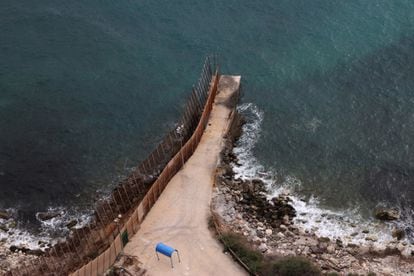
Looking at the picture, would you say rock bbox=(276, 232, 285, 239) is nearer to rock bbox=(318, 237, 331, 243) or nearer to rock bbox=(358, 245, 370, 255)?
rock bbox=(318, 237, 331, 243)

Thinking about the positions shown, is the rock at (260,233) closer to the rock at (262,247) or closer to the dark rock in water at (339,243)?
the rock at (262,247)

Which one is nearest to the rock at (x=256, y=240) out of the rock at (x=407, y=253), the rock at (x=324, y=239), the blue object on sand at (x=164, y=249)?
the rock at (x=324, y=239)

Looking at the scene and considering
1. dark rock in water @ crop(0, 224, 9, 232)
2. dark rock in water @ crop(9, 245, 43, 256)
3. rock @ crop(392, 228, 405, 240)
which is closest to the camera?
dark rock in water @ crop(9, 245, 43, 256)

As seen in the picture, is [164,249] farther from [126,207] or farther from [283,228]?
[283,228]

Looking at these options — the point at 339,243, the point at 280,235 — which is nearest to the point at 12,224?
the point at 280,235

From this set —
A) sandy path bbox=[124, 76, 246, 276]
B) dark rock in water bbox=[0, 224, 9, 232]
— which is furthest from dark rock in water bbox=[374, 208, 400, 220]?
dark rock in water bbox=[0, 224, 9, 232]

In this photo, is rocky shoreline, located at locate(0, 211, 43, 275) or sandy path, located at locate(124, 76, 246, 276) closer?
sandy path, located at locate(124, 76, 246, 276)

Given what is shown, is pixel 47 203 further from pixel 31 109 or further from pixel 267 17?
pixel 267 17
